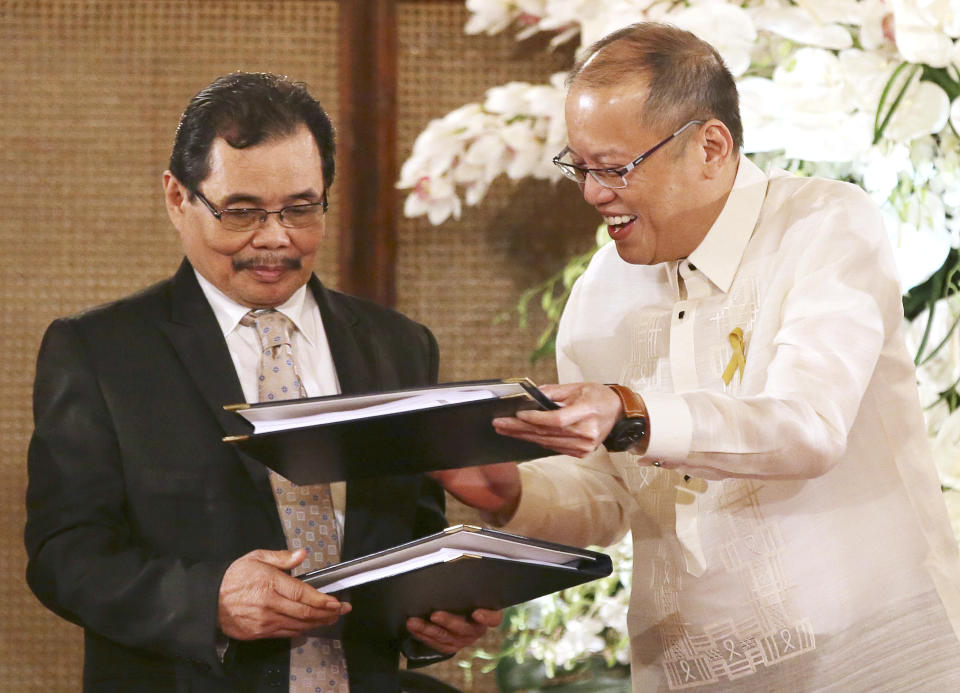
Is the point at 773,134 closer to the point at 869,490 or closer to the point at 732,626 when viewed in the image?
the point at 869,490

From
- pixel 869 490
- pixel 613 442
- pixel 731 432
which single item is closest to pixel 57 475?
pixel 613 442

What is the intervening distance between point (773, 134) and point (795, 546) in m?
0.64

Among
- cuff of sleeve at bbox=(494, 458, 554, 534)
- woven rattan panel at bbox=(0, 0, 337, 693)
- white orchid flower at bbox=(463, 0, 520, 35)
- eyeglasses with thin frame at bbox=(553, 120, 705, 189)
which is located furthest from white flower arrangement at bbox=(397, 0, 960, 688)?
woven rattan panel at bbox=(0, 0, 337, 693)

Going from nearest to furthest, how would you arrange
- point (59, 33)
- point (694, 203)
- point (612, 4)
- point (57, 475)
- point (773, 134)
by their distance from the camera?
point (57, 475) → point (694, 203) → point (773, 134) → point (612, 4) → point (59, 33)

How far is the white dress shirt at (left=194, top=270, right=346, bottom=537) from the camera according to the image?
174 cm

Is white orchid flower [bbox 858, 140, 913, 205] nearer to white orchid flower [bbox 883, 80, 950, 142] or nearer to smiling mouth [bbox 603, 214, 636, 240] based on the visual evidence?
white orchid flower [bbox 883, 80, 950, 142]

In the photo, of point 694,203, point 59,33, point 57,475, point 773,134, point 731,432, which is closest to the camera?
point 731,432

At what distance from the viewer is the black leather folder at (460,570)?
4.65ft

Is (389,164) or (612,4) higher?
(612,4)

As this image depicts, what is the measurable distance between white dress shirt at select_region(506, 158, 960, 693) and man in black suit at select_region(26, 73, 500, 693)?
313mm

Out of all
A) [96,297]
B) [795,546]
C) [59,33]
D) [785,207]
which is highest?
[59,33]

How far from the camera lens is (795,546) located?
1.61m

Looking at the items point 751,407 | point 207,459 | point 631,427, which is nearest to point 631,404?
point 631,427

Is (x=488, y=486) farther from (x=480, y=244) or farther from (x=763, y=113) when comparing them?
(x=480, y=244)
